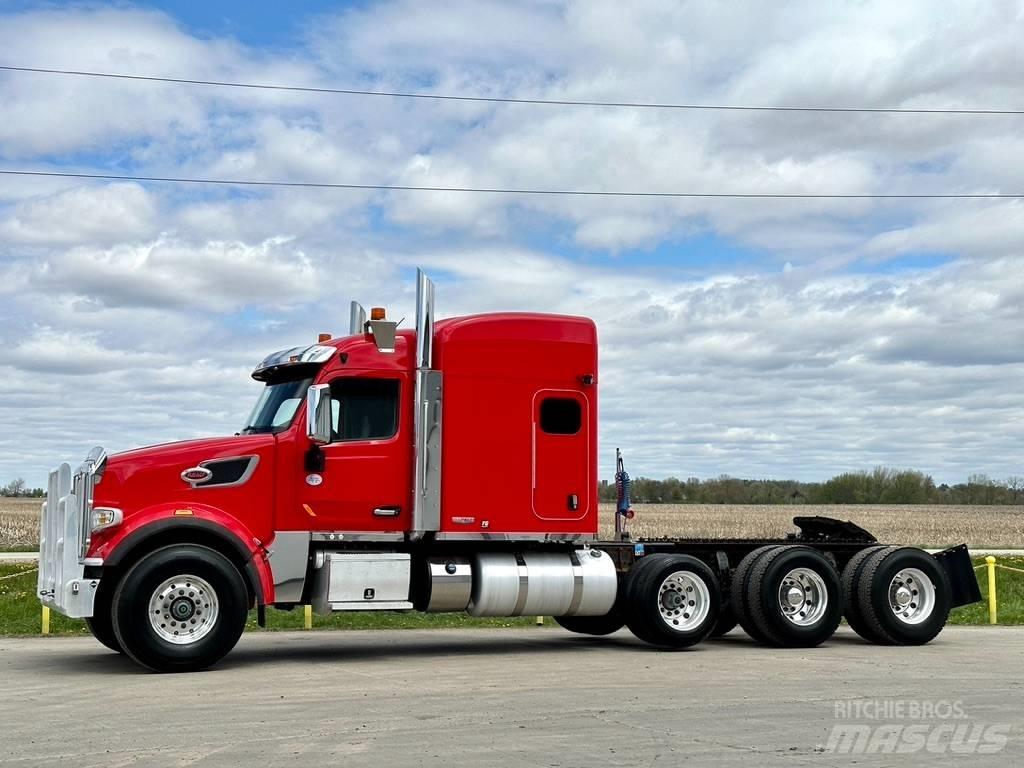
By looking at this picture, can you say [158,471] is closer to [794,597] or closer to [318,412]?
[318,412]

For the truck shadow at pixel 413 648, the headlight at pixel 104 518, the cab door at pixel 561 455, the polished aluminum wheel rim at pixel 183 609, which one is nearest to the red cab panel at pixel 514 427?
the cab door at pixel 561 455

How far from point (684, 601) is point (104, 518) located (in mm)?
7109

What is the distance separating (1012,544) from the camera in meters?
53.6

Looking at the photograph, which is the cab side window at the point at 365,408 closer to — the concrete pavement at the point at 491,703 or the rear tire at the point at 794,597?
the concrete pavement at the point at 491,703

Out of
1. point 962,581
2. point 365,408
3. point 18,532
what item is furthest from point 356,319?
point 18,532

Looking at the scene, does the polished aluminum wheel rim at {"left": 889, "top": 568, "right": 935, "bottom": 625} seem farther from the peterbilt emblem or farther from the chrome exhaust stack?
the peterbilt emblem

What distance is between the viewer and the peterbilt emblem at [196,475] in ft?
46.9

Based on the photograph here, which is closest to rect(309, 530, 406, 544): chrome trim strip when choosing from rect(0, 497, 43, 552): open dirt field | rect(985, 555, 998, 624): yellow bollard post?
rect(985, 555, 998, 624): yellow bollard post

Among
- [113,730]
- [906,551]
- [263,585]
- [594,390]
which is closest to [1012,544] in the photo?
[906,551]

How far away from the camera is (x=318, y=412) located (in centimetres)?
1459

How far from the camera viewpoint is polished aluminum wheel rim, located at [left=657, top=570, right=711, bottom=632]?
16.4 meters

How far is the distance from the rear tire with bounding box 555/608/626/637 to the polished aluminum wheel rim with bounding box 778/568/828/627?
2.25m

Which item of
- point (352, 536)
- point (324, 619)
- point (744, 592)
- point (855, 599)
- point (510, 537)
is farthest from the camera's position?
point (324, 619)

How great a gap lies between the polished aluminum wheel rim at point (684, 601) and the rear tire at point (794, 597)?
60 cm
